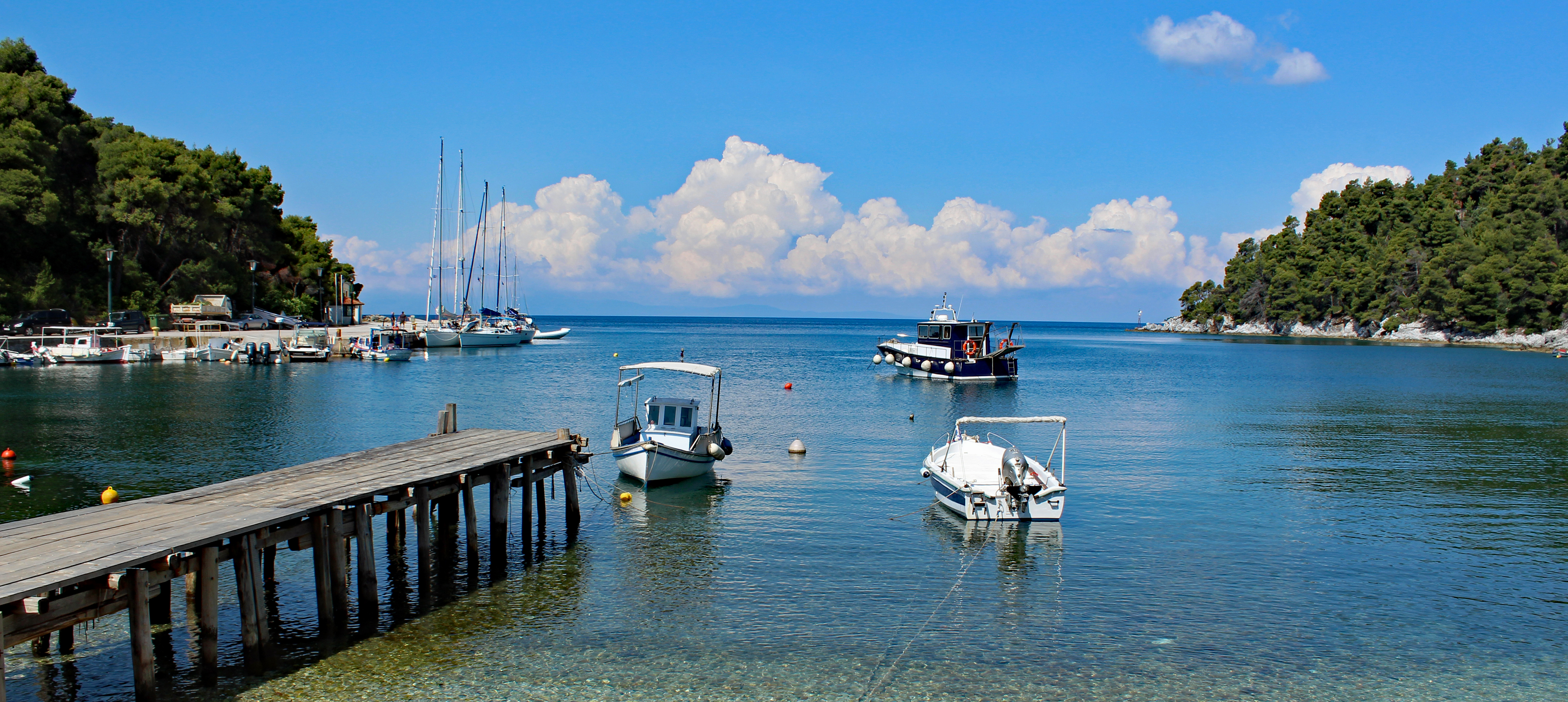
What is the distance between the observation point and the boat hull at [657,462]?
25234 millimetres

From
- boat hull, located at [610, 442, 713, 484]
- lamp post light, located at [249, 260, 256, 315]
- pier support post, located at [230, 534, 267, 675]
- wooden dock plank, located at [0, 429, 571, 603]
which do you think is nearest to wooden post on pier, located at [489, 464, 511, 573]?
wooden dock plank, located at [0, 429, 571, 603]

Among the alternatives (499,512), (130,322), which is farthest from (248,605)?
(130,322)

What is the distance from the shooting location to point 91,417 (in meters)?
35.8

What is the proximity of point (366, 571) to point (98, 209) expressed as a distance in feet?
245

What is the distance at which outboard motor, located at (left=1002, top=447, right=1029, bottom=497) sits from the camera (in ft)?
71.6

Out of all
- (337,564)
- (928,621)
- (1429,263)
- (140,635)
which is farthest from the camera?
(1429,263)

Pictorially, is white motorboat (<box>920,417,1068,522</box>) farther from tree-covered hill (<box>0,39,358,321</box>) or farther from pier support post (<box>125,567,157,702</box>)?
tree-covered hill (<box>0,39,358,321</box>)

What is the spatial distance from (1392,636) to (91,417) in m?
42.3

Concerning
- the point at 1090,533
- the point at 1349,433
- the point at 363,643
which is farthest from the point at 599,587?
the point at 1349,433

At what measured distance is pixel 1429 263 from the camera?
129 metres

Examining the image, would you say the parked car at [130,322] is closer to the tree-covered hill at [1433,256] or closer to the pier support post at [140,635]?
the pier support post at [140,635]

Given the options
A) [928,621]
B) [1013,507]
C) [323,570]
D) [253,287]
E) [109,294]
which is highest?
[253,287]

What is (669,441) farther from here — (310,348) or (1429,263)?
(1429,263)

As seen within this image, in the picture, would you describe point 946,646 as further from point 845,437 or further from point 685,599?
point 845,437
